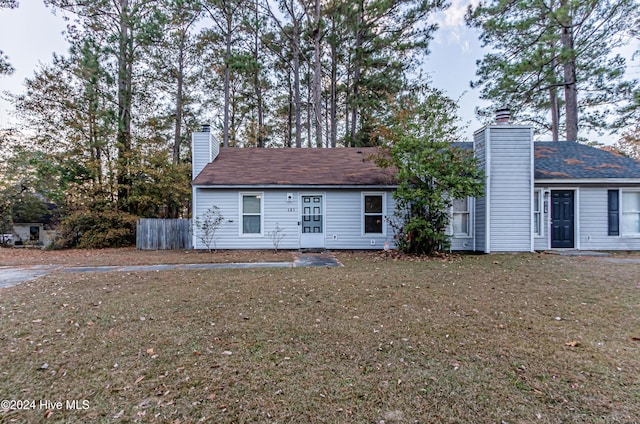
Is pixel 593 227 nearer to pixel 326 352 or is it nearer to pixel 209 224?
pixel 326 352

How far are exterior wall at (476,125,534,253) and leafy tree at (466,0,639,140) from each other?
17.8 feet

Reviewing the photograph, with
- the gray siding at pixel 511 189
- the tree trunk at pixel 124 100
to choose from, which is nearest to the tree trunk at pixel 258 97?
the tree trunk at pixel 124 100

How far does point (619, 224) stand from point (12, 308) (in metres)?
15.8

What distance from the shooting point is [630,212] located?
A: 1014 centimetres

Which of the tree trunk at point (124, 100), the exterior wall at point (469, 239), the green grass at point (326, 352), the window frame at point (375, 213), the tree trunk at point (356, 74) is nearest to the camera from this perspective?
the green grass at point (326, 352)

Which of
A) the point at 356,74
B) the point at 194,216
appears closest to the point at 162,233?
the point at 194,216

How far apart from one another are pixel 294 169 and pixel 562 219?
9572 millimetres

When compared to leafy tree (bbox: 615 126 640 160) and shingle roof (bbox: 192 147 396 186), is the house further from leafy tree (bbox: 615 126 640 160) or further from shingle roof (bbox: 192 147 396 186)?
leafy tree (bbox: 615 126 640 160)

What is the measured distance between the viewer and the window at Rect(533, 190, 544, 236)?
10016mm

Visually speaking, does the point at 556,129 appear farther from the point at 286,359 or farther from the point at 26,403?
the point at 26,403

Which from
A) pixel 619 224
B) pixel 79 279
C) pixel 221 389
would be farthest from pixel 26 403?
pixel 619 224

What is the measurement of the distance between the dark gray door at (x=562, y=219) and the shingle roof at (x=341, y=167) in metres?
0.67

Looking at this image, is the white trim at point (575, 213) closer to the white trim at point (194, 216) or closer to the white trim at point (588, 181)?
the white trim at point (588, 181)

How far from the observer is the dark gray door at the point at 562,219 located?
10.1 metres
